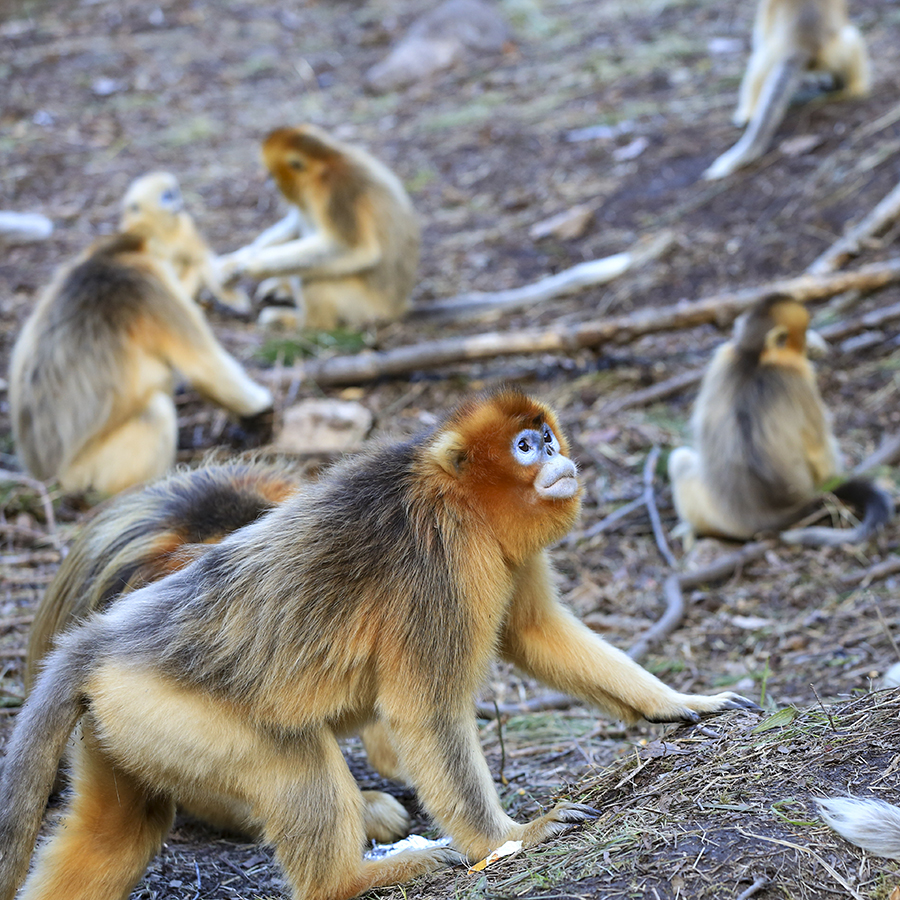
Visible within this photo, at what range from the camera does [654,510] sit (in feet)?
18.8

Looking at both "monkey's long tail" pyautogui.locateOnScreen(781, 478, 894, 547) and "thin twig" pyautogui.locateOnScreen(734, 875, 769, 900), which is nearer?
"thin twig" pyautogui.locateOnScreen(734, 875, 769, 900)

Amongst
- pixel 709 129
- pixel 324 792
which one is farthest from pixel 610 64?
pixel 324 792

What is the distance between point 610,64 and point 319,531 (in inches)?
440

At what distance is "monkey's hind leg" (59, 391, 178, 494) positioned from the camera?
5.66 meters

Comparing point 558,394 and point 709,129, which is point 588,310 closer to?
point 558,394

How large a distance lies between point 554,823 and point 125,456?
385 cm

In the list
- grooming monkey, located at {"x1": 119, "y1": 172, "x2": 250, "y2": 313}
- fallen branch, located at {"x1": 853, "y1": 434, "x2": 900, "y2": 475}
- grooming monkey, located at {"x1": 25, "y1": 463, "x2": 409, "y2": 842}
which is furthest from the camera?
grooming monkey, located at {"x1": 119, "y1": 172, "x2": 250, "y2": 313}

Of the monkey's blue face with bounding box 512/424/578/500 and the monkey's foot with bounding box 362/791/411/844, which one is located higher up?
the monkey's blue face with bounding box 512/424/578/500

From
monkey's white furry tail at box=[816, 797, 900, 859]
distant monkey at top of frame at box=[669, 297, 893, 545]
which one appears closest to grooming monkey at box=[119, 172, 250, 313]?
distant monkey at top of frame at box=[669, 297, 893, 545]

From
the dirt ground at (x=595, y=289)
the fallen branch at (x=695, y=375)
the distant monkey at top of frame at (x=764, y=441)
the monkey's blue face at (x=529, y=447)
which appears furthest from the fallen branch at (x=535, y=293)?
the monkey's blue face at (x=529, y=447)

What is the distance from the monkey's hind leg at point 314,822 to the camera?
98.0 inches

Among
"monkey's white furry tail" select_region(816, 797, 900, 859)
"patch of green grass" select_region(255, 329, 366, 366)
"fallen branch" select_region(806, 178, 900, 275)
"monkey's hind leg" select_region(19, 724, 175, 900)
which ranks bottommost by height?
"fallen branch" select_region(806, 178, 900, 275)

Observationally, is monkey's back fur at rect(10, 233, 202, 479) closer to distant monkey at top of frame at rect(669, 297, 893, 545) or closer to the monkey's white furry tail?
distant monkey at top of frame at rect(669, 297, 893, 545)

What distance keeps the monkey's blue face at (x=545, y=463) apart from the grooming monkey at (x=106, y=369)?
3.60 m
